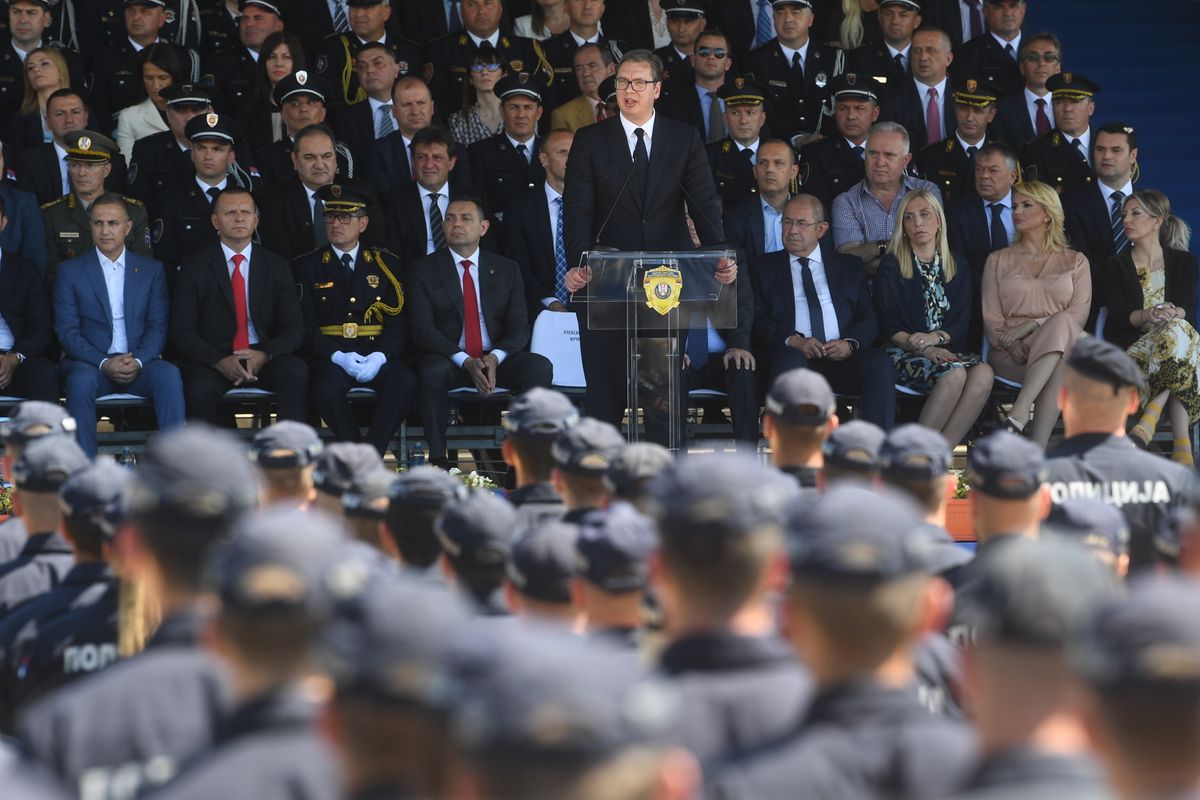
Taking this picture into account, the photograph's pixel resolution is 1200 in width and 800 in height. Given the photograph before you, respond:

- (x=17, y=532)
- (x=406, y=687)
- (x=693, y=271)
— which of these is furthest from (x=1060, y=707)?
(x=693, y=271)

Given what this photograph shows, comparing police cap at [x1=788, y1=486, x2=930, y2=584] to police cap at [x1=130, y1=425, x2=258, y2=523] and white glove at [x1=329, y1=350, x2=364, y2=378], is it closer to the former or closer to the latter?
police cap at [x1=130, y1=425, x2=258, y2=523]

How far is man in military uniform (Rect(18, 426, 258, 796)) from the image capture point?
2.70 metres

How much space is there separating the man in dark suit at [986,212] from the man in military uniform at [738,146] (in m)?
1.27

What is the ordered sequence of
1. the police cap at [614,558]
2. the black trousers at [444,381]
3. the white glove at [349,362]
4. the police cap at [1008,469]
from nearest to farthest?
1. the police cap at [614,558]
2. the police cap at [1008,469]
3. the black trousers at [444,381]
4. the white glove at [349,362]

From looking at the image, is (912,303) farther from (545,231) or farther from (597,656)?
(597,656)

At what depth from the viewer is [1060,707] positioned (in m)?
2.22

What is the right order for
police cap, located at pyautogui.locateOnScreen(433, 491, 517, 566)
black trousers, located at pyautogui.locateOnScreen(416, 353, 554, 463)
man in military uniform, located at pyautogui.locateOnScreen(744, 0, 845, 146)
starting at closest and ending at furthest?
1. police cap, located at pyautogui.locateOnScreen(433, 491, 517, 566)
2. black trousers, located at pyautogui.locateOnScreen(416, 353, 554, 463)
3. man in military uniform, located at pyautogui.locateOnScreen(744, 0, 845, 146)

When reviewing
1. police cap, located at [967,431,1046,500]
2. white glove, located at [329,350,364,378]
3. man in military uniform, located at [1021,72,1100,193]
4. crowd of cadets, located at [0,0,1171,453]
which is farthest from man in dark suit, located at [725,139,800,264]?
police cap, located at [967,431,1046,500]

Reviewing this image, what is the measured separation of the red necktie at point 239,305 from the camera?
9523 millimetres

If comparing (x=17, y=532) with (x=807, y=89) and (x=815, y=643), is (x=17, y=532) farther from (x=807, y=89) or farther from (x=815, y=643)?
(x=807, y=89)

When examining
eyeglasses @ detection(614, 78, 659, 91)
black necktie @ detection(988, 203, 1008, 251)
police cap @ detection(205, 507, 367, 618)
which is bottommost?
police cap @ detection(205, 507, 367, 618)

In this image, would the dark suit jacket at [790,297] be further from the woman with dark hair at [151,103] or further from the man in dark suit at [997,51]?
the woman with dark hair at [151,103]

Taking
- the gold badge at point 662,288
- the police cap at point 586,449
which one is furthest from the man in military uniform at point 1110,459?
the gold badge at point 662,288

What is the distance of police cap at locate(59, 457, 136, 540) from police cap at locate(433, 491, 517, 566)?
754mm
